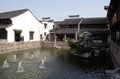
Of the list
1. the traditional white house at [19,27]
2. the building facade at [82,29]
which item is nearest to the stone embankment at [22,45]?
the traditional white house at [19,27]

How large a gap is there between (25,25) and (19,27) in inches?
98.8

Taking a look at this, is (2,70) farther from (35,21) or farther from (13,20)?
(35,21)

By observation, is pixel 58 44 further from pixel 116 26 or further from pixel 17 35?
pixel 116 26

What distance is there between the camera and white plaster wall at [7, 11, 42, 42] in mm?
37991

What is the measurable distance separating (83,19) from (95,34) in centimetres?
873

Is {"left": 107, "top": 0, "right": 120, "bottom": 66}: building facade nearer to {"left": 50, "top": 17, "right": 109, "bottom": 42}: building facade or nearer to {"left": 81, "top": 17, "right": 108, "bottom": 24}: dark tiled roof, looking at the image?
{"left": 50, "top": 17, "right": 109, "bottom": 42}: building facade

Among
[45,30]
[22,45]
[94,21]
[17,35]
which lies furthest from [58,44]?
[94,21]

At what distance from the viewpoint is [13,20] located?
125ft

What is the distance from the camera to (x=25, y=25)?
139 ft

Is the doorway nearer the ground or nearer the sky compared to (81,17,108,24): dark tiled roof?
nearer the ground

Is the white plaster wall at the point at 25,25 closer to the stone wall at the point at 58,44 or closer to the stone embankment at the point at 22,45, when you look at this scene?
the stone embankment at the point at 22,45

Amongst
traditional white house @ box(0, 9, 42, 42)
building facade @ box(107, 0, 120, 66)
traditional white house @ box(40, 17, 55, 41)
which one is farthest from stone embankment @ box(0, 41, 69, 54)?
building facade @ box(107, 0, 120, 66)

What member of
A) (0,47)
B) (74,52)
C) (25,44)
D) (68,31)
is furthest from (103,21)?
(0,47)

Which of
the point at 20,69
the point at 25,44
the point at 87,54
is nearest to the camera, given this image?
the point at 20,69
